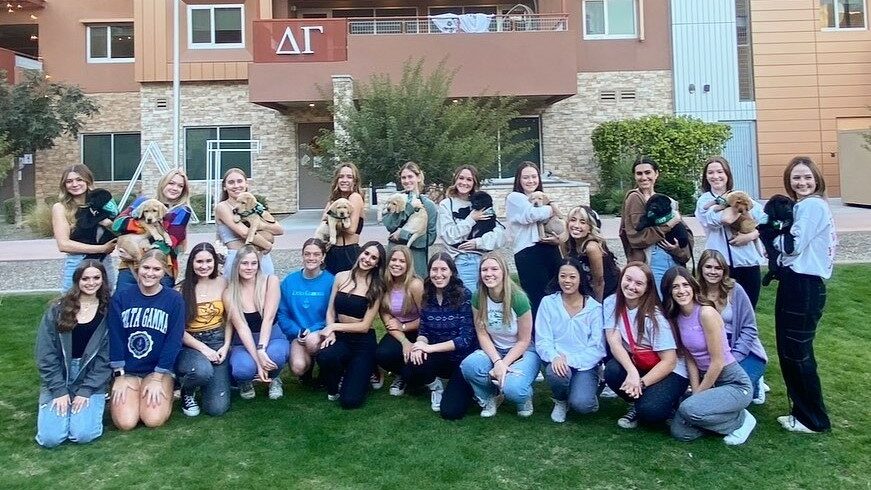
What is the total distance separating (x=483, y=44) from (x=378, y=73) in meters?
2.64

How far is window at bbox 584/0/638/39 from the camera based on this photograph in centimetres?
1783

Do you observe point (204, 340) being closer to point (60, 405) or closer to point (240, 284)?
point (240, 284)

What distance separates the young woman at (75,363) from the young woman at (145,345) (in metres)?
0.09

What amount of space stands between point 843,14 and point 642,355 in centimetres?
1898

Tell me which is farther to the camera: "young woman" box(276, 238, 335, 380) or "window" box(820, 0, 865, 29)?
"window" box(820, 0, 865, 29)

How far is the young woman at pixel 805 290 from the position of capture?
151 inches

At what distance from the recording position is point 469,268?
17.2 feet

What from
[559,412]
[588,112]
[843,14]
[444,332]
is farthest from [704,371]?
[843,14]

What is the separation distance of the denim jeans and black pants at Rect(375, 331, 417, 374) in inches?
43.4

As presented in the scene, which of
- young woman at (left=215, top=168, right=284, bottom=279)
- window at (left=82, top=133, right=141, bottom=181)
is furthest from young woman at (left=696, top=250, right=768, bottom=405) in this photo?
window at (left=82, top=133, right=141, bottom=181)

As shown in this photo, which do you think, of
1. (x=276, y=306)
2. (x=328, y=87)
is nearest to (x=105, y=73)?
(x=328, y=87)

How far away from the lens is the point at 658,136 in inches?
620

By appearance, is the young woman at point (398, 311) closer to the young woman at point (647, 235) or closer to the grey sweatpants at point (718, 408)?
the young woman at point (647, 235)

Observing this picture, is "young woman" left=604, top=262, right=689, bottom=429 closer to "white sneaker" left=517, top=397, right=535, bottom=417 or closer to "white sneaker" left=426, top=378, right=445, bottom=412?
"white sneaker" left=517, top=397, right=535, bottom=417
